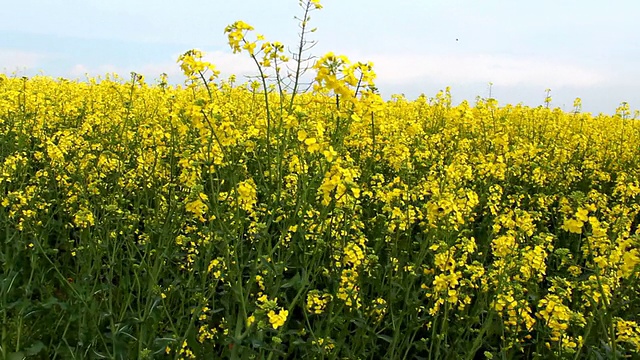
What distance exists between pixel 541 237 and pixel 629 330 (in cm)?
60

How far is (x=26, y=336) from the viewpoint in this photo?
278 centimetres

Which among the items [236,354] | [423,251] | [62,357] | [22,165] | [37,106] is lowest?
[62,357]

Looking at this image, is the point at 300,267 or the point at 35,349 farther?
the point at 300,267

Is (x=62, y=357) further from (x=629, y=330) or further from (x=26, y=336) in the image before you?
(x=629, y=330)

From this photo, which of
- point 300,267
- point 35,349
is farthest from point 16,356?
point 300,267

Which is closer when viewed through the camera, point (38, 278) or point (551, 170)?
point (38, 278)

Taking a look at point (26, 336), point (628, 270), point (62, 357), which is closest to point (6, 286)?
point (26, 336)

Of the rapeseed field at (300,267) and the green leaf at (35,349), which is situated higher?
the rapeseed field at (300,267)

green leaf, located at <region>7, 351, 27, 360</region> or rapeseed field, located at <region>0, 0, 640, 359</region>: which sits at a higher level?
rapeseed field, located at <region>0, 0, 640, 359</region>

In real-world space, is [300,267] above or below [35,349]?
above

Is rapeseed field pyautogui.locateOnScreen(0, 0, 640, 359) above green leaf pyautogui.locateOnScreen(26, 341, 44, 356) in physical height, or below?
above

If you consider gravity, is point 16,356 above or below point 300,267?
below

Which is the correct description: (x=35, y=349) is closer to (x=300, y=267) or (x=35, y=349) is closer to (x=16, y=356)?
(x=16, y=356)

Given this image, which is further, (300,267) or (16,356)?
(300,267)
